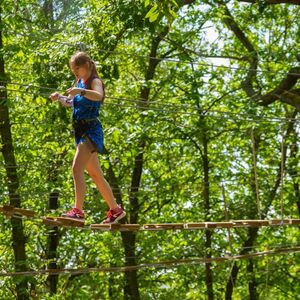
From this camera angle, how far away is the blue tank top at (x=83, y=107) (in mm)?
5348

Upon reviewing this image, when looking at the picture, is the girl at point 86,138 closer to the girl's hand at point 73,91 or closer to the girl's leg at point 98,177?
the girl's leg at point 98,177

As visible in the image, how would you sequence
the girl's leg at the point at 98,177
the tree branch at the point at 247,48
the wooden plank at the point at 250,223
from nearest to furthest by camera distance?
the girl's leg at the point at 98,177
the wooden plank at the point at 250,223
the tree branch at the point at 247,48

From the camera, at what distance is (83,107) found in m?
5.36

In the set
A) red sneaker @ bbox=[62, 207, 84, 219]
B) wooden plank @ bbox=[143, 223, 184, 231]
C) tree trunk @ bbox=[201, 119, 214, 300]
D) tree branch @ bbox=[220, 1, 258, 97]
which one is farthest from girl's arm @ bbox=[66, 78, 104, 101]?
tree trunk @ bbox=[201, 119, 214, 300]

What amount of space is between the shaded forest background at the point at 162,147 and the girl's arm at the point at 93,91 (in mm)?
4631

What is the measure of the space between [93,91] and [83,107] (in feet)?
0.96

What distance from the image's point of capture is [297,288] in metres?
16.3

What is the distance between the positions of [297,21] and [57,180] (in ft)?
19.2

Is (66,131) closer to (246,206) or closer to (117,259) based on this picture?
(117,259)

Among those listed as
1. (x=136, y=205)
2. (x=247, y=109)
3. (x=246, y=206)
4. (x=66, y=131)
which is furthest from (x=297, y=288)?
(x=66, y=131)

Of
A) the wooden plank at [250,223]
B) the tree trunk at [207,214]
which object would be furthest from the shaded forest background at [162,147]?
the wooden plank at [250,223]

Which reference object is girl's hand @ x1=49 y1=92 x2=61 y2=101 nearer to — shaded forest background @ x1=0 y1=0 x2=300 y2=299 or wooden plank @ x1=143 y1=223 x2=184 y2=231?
wooden plank @ x1=143 y1=223 x2=184 y2=231

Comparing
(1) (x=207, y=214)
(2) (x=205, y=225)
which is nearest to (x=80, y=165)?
(2) (x=205, y=225)

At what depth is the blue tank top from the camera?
535cm
